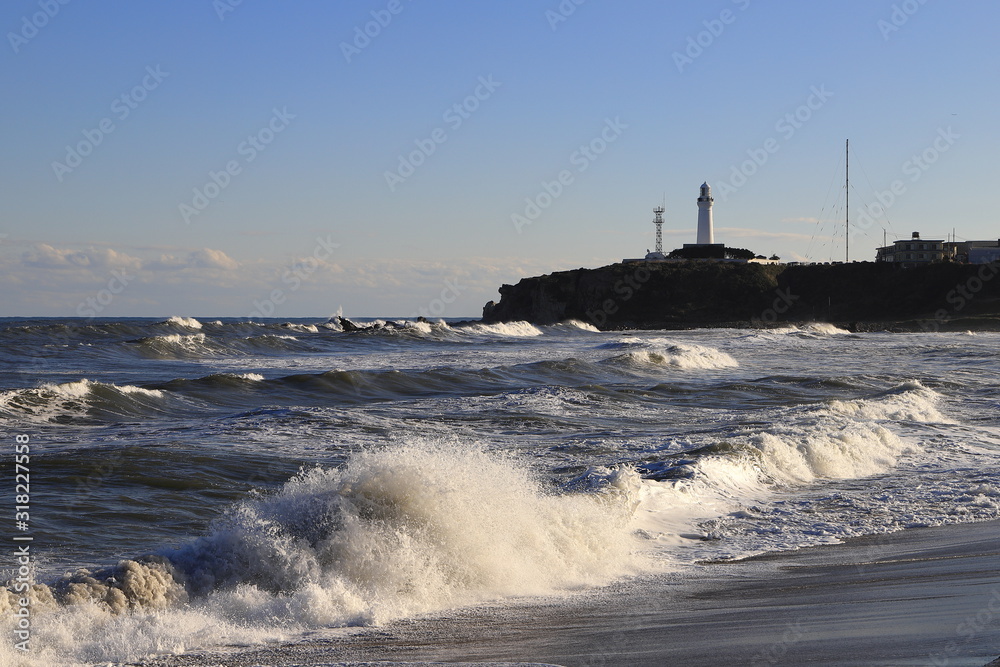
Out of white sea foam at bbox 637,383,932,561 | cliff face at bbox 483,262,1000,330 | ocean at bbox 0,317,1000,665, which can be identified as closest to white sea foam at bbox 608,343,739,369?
ocean at bbox 0,317,1000,665

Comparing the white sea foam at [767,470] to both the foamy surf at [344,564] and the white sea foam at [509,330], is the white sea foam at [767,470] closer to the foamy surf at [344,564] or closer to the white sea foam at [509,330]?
the foamy surf at [344,564]

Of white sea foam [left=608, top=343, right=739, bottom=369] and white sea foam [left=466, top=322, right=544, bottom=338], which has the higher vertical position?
white sea foam [left=466, top=322, right=544, bottom=338]

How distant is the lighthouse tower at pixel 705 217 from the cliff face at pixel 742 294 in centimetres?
736

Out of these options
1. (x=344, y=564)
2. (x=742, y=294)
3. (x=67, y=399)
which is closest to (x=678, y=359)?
Answer: (x=67, y=399)

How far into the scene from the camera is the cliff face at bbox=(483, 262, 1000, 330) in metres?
74.8

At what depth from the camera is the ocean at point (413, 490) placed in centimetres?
580

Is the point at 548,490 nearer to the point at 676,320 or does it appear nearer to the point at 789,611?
the point at 789,611

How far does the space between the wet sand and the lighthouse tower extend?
279 ft

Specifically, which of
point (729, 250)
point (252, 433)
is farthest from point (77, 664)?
point (729, 250)

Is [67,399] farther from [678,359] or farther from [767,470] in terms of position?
[678,359]

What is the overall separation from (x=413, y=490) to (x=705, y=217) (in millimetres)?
89842

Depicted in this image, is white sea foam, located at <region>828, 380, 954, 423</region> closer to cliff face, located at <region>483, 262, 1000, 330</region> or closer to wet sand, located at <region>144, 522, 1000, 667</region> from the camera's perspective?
wet sand, located at <region>144, 522, 1000, 667</region>

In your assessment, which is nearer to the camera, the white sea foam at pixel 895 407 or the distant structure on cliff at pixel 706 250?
the white sea foam at pixel 895 407

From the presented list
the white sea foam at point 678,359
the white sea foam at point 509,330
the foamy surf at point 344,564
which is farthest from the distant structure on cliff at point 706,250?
the foamy surf at point 344,564
